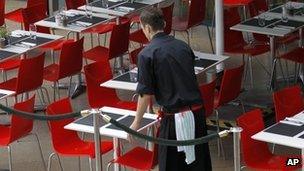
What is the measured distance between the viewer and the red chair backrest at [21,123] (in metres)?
8.16

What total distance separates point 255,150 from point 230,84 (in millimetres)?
1554

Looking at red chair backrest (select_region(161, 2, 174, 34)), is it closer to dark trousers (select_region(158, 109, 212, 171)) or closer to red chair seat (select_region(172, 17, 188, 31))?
red chair seat (select_region(172, 17, 188, 31))

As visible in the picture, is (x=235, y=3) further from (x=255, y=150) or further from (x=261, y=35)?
(x=255, y=150)

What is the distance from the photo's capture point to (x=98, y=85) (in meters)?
9.41

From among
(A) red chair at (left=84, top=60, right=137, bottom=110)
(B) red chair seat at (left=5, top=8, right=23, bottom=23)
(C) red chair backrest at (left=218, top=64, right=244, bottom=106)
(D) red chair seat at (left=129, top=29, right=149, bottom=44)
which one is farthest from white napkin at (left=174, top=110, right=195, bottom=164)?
(B) red chair seat at (left=5, top=8, right=23, bottom=23)

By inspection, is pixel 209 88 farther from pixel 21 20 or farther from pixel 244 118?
pixel 21 20

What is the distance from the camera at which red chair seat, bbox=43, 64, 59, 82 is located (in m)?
10.4

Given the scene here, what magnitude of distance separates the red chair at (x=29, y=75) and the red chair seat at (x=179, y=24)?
9.50ft

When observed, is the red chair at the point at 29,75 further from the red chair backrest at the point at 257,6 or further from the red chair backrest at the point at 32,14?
the red chair backrest at the point at 257,6

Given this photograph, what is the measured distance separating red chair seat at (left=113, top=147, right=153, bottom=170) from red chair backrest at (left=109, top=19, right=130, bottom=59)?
3282 mm

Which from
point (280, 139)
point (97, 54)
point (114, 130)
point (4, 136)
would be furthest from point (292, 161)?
point (97, 54)

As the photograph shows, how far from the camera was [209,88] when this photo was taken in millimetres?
8648

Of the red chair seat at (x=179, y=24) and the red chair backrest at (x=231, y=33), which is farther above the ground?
the red chair backrest at (x=231, y=33)

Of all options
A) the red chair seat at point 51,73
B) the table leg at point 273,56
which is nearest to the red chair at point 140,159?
the red chair seat at point 51,73
